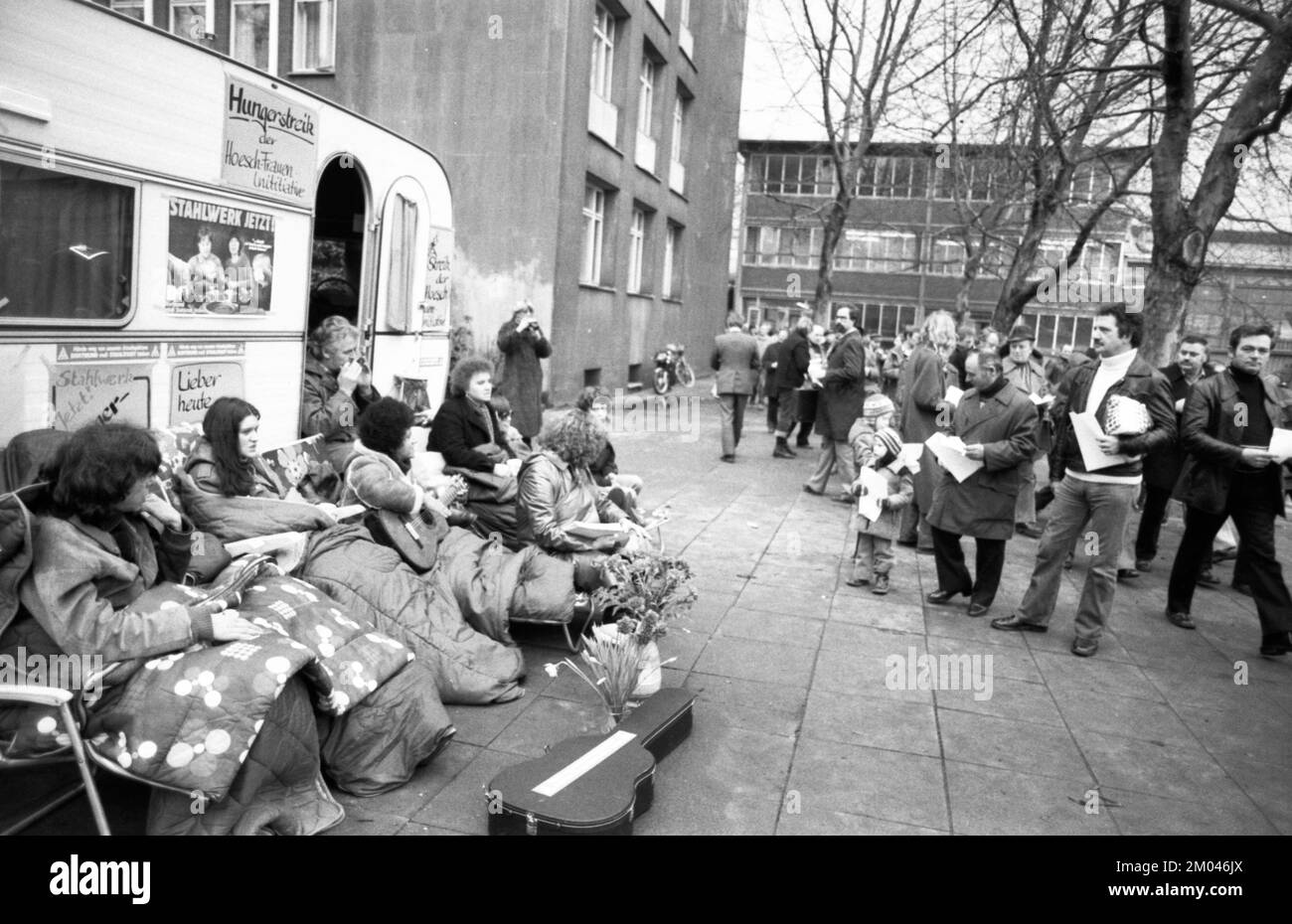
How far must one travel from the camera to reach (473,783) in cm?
376

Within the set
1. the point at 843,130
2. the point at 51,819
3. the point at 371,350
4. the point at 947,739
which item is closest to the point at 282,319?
the point at 371,350

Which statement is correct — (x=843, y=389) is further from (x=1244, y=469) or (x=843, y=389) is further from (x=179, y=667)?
(x=179, y=667)

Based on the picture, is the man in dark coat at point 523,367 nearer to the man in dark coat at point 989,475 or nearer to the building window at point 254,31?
the man in dark coat at point 989,475

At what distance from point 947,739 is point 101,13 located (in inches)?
198

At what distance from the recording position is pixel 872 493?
22.2ft

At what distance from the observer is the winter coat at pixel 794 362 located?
43.4 ft

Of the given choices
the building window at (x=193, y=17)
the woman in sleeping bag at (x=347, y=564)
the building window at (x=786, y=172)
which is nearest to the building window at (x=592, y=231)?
the building window at (x=193, y=17)

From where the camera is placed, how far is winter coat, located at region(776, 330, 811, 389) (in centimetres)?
1324

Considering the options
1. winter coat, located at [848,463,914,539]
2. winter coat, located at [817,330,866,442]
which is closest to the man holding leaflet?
winter coat, located at [848,463,914,539]

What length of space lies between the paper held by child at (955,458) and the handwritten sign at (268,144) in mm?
4357

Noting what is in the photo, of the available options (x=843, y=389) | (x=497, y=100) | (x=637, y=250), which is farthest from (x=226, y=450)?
(x=637, y=250)

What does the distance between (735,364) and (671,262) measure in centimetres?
1253

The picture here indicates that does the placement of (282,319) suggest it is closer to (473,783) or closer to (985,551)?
(473,783)

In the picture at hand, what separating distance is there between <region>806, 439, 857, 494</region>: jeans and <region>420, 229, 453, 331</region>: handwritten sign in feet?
14.7
